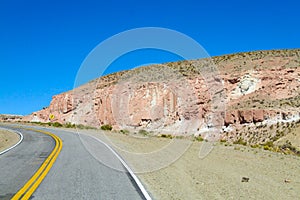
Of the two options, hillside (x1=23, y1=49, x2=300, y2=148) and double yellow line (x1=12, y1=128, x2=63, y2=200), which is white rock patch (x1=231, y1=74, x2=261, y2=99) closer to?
hillside (x1=23, y1=49, x2=300, y2=148)

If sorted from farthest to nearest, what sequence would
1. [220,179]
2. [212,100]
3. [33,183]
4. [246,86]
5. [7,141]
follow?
[212,100], [246,86], [7,141], [220,179], [33,183]

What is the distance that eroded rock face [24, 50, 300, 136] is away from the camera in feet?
156

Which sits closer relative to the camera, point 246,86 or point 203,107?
point 203,107

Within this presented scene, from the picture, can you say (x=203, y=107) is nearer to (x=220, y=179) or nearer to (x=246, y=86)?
(x=246, y=86)

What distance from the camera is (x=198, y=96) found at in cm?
5225

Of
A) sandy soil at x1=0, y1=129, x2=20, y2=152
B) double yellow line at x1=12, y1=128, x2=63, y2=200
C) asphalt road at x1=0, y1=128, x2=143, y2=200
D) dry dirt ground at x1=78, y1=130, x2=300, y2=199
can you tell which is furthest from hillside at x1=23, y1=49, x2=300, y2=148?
double yellow line at x1=12, y1=128, x2=63, y2=200

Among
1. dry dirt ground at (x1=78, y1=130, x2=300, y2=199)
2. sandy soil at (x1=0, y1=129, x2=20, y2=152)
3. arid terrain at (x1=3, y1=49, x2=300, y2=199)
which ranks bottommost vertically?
dry dirt ground at (x1=78, y1=130, x2=300, y2=199)

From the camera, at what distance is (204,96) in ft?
170

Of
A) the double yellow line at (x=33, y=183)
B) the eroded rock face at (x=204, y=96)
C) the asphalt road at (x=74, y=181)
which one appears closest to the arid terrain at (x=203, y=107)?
the eroded rock face at (x=204, y=96)

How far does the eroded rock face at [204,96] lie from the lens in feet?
156

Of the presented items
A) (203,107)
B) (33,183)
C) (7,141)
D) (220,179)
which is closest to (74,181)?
(33,183)

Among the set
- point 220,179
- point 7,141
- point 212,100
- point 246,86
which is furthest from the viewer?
point 212,100

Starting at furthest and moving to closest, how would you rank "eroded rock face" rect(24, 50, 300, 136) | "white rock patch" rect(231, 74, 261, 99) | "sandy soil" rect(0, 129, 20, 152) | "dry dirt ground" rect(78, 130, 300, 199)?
"white rock patch" rect(231, 74, 261, 99) → "eroded rock face" rect(24, 50, 300, 136) → "sandy soil" rect(0, 129, 20, 152) → "dry dirt ground" rect(78, 130, 300, 199)

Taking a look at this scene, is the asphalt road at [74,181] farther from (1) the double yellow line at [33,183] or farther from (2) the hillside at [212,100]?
(2) the hillside at [212,100]
